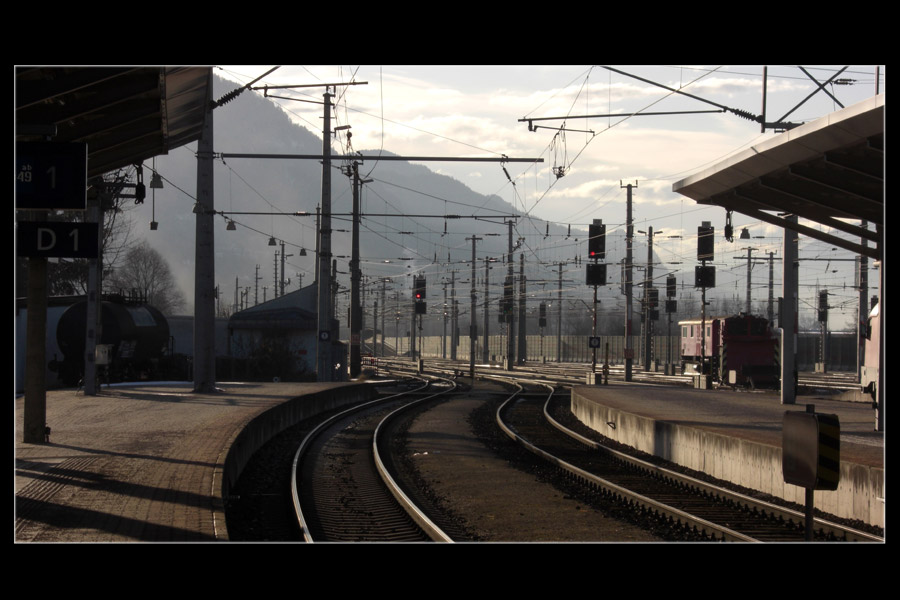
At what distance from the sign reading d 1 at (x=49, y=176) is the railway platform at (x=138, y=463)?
3.32 meters

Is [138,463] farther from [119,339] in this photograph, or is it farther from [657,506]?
[119,339]

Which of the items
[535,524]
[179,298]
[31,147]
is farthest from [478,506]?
[179,298]

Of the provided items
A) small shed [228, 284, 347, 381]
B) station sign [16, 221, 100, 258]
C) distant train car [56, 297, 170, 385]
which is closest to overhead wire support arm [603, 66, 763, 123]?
station sign [16, 221, 100, 258]

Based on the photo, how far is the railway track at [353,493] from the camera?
1116cm

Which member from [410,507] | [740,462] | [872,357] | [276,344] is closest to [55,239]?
[410,507]

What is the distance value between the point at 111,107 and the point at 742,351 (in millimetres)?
33742

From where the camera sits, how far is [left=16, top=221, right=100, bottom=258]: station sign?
34.5ft

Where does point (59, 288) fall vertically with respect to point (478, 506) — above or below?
above

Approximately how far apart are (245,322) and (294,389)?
23047 millimetres

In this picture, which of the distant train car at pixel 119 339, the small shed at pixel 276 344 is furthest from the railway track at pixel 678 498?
the small shed at pixel 276 344

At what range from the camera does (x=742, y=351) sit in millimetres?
41906

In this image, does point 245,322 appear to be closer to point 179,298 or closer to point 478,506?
point 478,506

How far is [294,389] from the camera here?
1246 inches
